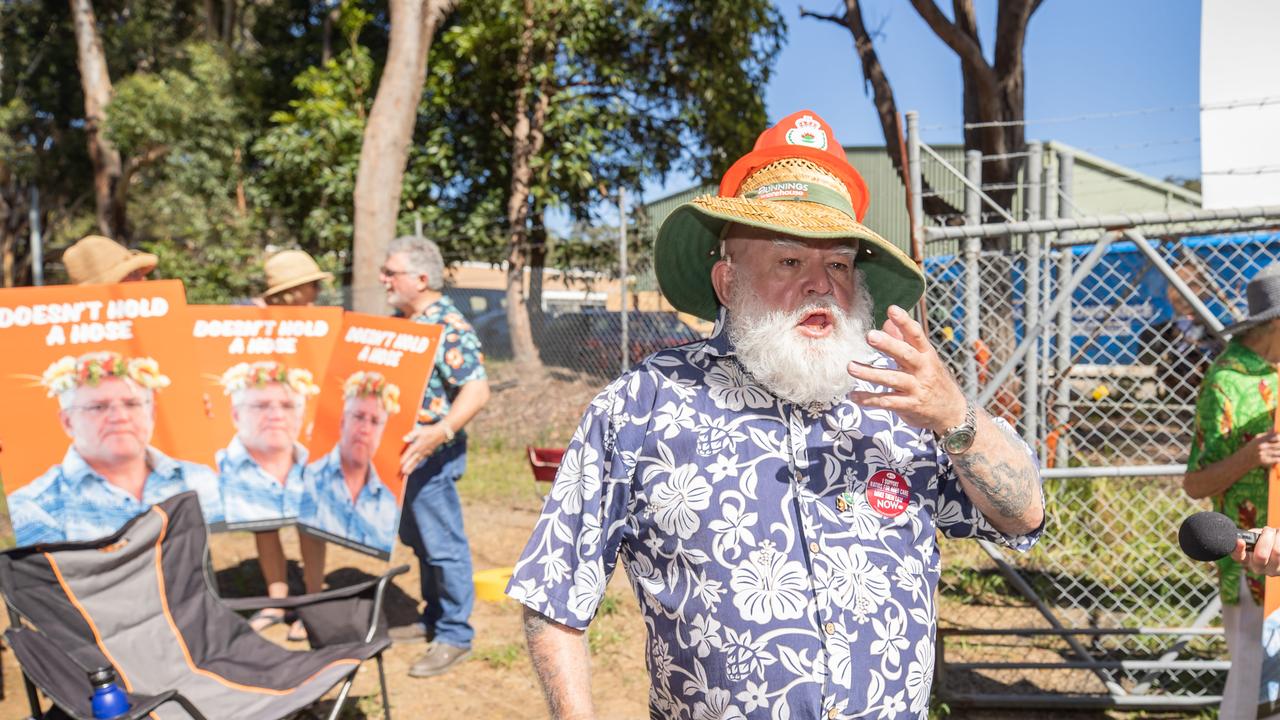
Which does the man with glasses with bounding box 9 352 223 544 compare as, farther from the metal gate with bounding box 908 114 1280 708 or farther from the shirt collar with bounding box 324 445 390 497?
the metal gate with bounding box 908 114 1280 708

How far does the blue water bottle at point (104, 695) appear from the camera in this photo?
281cm

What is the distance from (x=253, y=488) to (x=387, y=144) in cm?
572

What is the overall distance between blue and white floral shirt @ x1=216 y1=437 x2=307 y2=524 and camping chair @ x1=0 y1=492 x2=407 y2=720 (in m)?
0.54

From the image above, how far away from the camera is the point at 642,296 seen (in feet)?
32.2

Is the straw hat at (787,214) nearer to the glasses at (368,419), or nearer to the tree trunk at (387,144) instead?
the glasses at (368,419)

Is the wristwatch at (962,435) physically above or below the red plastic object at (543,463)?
above

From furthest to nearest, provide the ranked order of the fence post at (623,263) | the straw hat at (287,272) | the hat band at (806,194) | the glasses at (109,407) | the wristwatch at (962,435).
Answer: the fence post at (623,263)
the straw hat at (287,272)
the glasses at (109,407)
the hat band at (806,194)
the wristwatch at (962,435)

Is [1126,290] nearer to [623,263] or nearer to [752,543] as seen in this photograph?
[752,543]

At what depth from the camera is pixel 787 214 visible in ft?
6.10

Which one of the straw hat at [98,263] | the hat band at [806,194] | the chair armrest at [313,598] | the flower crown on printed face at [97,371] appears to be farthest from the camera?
the straw hat at [98,263]

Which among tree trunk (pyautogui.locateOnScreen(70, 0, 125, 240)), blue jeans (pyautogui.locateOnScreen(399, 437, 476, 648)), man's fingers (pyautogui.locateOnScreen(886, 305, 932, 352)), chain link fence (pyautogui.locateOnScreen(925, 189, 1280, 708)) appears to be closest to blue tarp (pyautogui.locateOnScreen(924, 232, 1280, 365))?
chain link fence (pyautogui.locateOnScreen(925, 189, 1280, 708))

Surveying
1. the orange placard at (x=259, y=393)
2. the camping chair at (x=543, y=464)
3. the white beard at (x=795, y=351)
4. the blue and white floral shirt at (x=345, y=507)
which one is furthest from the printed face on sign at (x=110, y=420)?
the white beard at (x=795, y=351)

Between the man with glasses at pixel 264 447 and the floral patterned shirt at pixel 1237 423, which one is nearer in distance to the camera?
the floral patterned shirt at pixel 1237 423

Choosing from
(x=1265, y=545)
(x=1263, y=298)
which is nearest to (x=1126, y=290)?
(x=1263, y=298)
